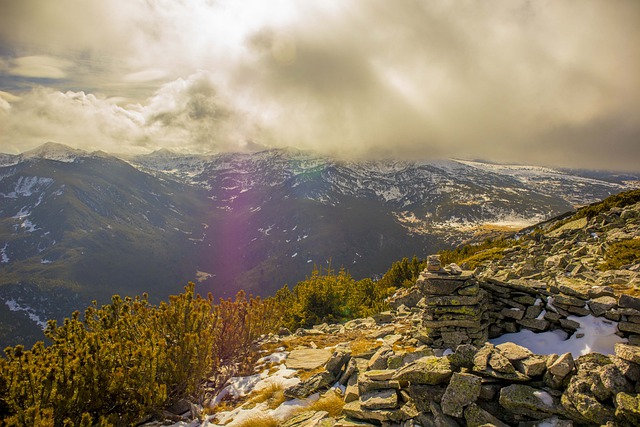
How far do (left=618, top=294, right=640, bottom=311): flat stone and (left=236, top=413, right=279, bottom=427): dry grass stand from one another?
10.6 m

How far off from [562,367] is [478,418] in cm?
207

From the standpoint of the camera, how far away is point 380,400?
8.34 meters

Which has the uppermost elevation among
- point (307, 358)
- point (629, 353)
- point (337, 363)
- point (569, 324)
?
point (629, 353)

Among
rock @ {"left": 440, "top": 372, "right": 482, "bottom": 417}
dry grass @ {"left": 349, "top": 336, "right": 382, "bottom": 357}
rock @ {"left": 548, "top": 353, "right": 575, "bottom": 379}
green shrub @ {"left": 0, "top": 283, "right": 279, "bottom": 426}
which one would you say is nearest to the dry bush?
green shrub @ {"left": 0, "top": 283, "right": 279, "bottom": 426}

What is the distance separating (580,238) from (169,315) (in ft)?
99.4

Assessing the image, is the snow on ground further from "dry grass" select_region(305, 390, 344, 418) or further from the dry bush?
the dry bush

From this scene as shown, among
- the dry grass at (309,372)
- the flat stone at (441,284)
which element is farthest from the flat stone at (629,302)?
the dry grass at (309,372)

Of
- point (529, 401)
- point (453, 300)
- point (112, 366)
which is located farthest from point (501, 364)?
point (112, 366)

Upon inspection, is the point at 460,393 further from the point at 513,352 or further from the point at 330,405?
the point at 330,405

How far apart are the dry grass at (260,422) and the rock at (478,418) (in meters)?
5.35

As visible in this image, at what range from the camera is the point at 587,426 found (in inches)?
257

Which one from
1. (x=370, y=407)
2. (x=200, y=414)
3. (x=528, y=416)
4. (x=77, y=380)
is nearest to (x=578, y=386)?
(x=528, y=416)

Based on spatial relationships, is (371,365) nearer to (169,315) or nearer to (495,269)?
(169,315)

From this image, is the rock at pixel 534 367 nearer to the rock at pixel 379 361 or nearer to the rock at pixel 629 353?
the rock at pixel 629 353
